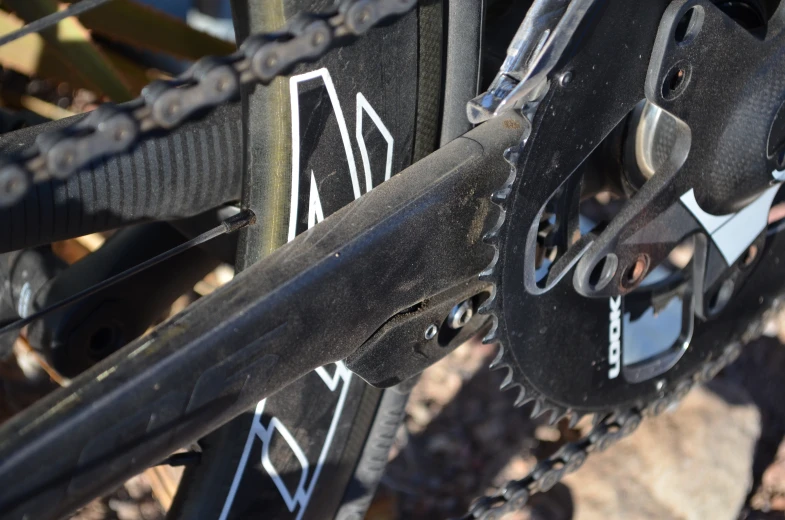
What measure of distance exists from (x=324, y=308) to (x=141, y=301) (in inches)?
21.2

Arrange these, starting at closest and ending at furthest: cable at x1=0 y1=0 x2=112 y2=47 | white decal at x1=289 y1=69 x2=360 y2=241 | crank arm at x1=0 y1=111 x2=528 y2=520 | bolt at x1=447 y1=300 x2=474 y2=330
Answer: crank arm at x1=0 y1=111 x2=528 y2=520 → cable at x1=0 y1=0 x2=112 y2=47 → white decal at x1=289 y1=69 x2=360 y2=241 → bolt at x1=447 y1=300 x2=474 y2=330

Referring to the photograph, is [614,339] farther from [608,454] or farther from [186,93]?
[186,93]

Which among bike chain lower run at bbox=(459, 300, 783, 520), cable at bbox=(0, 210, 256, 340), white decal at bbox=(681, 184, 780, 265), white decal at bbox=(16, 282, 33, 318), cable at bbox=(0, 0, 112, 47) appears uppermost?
cable at bbox=(0, 0, 112, 47)

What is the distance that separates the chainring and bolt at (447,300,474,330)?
0.17 ft

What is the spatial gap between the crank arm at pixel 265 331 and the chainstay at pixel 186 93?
0.48 feet

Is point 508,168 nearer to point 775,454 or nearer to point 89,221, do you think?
point 89,221

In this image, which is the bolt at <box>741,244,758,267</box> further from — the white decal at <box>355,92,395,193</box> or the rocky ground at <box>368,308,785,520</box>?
the white decal at <box>355,92,395,193</box>

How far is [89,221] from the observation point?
0.96 metres

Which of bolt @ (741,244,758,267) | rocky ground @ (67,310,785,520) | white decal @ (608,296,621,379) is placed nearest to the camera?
white decal @ (608,296,621,379)

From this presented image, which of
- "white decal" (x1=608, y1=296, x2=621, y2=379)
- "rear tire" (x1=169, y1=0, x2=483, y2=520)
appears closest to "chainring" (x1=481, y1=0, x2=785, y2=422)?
"white decal" (x1=608, y1=296, x2=621, y2=379)

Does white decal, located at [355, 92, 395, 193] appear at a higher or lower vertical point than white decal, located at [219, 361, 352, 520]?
higher

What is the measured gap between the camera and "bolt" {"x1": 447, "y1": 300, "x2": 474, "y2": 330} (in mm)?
1048

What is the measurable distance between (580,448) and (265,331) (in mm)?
750

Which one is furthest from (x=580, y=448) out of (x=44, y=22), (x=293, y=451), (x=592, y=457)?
(x=44, y=22)
